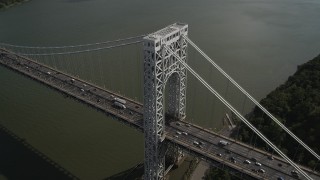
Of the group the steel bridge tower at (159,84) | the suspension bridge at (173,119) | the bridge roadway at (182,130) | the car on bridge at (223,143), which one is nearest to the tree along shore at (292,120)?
the suspension bridge at (173,119)

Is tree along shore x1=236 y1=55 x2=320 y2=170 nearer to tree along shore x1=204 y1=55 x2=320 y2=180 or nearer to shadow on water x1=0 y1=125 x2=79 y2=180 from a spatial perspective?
tree along shore x1=204 y1=55 x2=320 y2=180

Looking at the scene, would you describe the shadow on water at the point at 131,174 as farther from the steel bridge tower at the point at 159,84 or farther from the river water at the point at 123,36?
the steel bridge tower at the point at 159,84

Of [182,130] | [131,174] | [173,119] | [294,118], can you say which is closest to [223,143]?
[182,130]

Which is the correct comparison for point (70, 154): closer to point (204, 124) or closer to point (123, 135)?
point (123, 135)

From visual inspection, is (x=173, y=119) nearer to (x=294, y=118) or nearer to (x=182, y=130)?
(x=182, y=130)

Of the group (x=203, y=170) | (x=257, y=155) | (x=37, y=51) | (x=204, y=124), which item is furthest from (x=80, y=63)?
(x=257, y=155)

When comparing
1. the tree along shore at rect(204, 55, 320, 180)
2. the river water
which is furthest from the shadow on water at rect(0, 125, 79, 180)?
the tree along shore at rect(204, 55, 320, 180)
